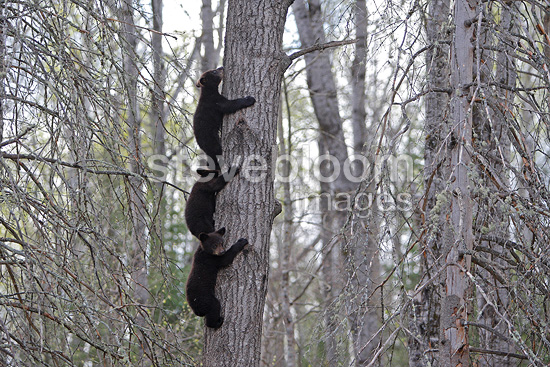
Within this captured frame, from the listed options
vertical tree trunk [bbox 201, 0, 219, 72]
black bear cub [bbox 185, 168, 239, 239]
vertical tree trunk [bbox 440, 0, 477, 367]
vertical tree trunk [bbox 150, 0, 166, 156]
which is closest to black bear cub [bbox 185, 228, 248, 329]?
black bear cub [bbox 185, 168, 239, 239]

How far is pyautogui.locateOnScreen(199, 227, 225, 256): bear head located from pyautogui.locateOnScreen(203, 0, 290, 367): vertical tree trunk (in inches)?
1.9

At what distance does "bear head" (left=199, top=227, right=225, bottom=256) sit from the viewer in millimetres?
3805

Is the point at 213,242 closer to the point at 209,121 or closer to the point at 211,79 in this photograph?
the point at 209,121

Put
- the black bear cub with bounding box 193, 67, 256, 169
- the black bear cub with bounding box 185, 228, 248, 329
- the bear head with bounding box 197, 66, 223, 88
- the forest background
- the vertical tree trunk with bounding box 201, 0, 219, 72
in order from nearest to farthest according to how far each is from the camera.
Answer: the forest background < the black bear cub with bounding box 185, 228, 248, 329 < the black bear cub with bounding box 193, 67, 256, 169 < the bear head with bounding box 197, 66, 223, 88 < the vertical tree trunk with bounding box 201, 0, 219, 72

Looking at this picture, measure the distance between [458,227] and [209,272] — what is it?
1690mm

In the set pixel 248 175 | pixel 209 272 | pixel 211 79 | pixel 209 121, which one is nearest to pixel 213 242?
pixel 209 272

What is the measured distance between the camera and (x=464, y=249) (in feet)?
9.95

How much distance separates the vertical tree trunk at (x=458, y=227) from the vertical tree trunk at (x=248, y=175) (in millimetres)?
1203

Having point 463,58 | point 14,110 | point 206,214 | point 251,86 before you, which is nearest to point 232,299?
point 206,214

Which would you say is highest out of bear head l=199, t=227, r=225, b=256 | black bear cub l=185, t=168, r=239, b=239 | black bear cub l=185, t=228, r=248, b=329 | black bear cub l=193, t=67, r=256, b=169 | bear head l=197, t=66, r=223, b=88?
bear head l=197, t=66, r=223, b=88

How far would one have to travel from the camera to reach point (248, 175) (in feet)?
12.7

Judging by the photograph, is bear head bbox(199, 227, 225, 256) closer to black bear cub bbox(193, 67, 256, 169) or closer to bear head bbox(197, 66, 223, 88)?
black bear cub bbox(193, 67, 256, 169)

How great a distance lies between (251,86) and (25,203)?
179 cm

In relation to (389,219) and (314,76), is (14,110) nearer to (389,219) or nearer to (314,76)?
(389,219)
